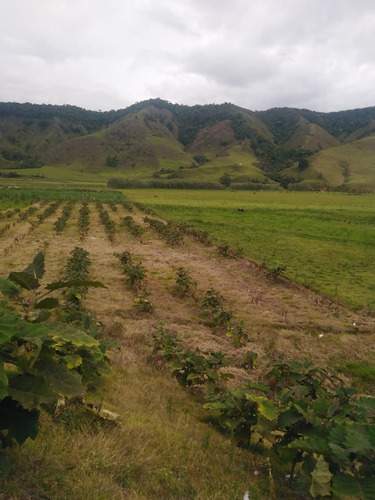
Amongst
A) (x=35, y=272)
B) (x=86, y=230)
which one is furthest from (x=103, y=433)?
(x=86, y=230)

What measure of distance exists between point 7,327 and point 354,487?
8.11 feet

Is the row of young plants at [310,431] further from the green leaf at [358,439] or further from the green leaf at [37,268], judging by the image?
the green leaf at [37,268]

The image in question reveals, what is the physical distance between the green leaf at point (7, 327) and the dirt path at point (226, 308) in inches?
169

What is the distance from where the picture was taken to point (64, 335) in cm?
227

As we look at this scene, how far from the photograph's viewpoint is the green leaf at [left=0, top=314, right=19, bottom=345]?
1874 mm

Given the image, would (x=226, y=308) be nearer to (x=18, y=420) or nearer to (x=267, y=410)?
(x=267, y=410)

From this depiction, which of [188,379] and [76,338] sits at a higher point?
[76,338]

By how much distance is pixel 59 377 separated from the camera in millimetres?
2125

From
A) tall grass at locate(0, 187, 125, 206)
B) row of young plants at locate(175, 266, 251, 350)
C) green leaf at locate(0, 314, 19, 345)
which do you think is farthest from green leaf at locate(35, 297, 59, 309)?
tall grass at locate(0, 187, 125, 206)

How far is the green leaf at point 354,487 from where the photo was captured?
84.8 inches

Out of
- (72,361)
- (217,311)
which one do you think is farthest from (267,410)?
(217,311)

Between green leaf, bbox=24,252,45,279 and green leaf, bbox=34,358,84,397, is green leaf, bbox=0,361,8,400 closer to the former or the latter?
green leaf, bbox=34,358,84,397

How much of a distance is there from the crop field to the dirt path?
6 centimetres

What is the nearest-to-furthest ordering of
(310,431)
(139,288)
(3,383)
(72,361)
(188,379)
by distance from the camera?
(3,383) < (310,431) < (72,361) < (188,379) < (139,288)
